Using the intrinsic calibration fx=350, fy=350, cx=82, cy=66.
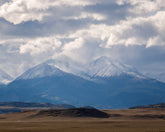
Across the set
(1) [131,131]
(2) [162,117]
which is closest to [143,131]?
(1) [131,131]

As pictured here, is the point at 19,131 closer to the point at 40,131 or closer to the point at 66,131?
the point at 40,131

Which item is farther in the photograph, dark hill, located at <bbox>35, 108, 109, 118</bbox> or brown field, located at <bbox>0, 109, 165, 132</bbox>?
dark hill, located at <bbox>35, 108, 109, 118</bbox>

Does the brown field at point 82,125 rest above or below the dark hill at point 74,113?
below

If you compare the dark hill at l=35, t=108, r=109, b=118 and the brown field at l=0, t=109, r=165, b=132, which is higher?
the dark hill at l=35, t=108, r=109, b=118

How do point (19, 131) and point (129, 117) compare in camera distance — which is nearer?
point (19, 131)

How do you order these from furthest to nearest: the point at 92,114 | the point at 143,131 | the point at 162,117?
the point at 92,114 → the point at 162,117 → the point at 143,131

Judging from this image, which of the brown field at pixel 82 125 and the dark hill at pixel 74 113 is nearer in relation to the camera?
the brown field at pixel 82 125

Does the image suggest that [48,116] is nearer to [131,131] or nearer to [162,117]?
[162,117]

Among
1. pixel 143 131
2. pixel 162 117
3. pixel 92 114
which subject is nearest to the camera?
pixel 143 131

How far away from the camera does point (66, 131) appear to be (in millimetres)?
93438

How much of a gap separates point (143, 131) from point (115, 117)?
3188 inches

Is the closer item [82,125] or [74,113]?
[82,125]

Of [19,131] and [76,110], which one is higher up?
[76,110]

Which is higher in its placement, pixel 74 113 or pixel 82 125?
pixel 74 113
